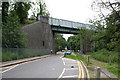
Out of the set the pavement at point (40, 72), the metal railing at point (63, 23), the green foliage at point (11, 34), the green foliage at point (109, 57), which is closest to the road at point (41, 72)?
the pavement at point (40, 72)

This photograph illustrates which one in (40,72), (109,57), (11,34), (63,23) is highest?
(63,23)

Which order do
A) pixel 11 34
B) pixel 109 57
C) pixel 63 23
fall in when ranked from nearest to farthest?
1. pixel 109 57
2. pixel 11 34
3. pixel 63 23

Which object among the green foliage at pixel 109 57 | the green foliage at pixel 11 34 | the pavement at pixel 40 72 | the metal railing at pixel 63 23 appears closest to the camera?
the pavement at pixel 40 72

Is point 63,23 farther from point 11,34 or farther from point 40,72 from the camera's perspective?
point 40,72

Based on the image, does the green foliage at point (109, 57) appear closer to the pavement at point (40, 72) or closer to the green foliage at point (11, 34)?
the pavement at point (40, 72)

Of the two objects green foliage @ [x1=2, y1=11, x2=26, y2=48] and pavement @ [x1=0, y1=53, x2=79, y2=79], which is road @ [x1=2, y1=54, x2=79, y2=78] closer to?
pavement @ [x1=0, y1=53, x2=79, y2=79]

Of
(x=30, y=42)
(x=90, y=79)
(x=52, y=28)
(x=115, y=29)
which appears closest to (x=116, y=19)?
(x=115, y=29)

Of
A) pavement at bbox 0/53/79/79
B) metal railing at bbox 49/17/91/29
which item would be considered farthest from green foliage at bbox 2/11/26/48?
metal railing at bbox 49/17/91/29

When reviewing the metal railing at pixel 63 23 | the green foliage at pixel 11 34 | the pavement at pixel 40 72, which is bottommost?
the pavement at pixel 40 72

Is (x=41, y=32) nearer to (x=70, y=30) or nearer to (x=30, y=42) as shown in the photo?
(x=30, y=42)

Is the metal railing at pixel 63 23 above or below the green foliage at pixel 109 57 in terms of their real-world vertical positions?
above

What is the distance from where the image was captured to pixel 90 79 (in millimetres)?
8617

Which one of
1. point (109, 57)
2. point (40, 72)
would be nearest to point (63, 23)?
point (109, 57)

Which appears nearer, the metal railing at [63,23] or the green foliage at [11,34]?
the green foliage at [11,34]
